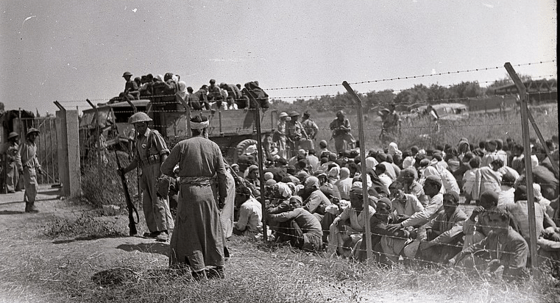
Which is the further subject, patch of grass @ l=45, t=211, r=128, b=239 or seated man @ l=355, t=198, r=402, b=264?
patch of grass @ l=45, t=211, r=128, b=239

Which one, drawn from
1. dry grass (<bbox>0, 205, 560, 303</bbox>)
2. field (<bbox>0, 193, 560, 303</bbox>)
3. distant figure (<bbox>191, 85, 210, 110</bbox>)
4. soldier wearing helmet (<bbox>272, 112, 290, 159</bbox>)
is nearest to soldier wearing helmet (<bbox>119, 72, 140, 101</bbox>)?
distant figure (<bbox>191, 85, 210, 110</bbox>)

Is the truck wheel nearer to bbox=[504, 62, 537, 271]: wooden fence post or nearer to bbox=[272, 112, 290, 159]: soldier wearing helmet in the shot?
bbox=[272, 112, 290, 159]: soldier wearing helmet

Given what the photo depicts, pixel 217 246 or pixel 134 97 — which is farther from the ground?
pixel 134 97

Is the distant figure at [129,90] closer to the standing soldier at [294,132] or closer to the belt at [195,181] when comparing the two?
the standing soldier at [294,132]

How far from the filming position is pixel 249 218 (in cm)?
867

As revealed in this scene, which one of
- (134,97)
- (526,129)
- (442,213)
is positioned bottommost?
(442,213)

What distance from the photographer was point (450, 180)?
9641 mm

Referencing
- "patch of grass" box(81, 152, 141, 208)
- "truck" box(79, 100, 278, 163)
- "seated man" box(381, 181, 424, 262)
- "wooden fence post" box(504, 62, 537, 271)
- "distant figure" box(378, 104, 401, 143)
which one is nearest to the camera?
"wooden fence post" box(504, 62, 537, 271)

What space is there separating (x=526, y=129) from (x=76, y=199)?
932 cm

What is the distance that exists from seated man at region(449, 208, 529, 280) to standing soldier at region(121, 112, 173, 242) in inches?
154

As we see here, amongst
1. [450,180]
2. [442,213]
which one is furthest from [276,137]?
[442,213]

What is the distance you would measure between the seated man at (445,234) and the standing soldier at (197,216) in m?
2.14

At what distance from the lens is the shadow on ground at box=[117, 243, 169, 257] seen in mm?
7580

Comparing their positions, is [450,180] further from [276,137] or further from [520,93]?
[276,137]
